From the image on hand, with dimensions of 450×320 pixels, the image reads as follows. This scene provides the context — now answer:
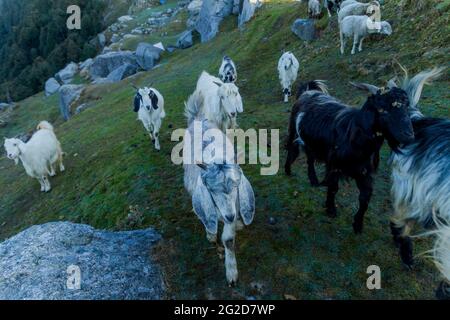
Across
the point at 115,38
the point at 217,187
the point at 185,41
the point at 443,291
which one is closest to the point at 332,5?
the point at 443,291


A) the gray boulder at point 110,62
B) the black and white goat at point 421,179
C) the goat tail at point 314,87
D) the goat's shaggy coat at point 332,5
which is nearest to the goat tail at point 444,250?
the black and white goat at point 421,179

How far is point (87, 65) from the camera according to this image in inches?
2537

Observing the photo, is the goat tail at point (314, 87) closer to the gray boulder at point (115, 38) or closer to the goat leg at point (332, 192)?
the goat leg at point (332, 192)

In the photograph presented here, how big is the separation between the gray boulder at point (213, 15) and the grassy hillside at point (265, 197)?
21.3 m

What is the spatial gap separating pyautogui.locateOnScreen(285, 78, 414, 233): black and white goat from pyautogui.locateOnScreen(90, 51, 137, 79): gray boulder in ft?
155

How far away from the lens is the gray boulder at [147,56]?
48719 mm

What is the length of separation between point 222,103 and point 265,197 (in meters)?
3.61

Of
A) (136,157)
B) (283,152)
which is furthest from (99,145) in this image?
(283,152)

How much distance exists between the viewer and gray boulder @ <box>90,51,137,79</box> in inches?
2062

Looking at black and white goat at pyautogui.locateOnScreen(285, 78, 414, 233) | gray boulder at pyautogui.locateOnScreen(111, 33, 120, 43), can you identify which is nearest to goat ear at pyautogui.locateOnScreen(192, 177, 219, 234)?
black and white goat at pyautogui.locateOnScreen(285, 78, 414, 233)

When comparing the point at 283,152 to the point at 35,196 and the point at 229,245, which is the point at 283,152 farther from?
the point at 35,196

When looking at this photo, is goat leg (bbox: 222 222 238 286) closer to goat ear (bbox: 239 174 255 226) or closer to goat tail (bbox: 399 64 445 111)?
goat ear (bbox: 239 174 255 226)

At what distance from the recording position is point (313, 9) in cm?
2792
